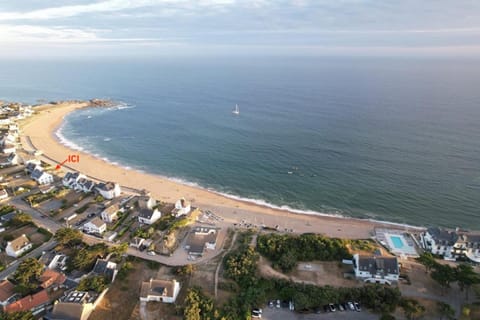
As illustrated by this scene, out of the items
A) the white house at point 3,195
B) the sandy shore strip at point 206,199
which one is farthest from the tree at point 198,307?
the white house at point 3,195

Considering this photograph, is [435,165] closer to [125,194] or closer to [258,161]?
[258,161]

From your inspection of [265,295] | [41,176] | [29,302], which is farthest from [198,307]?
[41,176]

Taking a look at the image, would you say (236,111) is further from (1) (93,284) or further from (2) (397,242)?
(1) (93,284)

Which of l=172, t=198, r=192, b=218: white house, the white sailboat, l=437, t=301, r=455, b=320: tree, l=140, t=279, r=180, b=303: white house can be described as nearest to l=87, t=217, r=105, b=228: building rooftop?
l=172, t=198, r=192, b=218: white house

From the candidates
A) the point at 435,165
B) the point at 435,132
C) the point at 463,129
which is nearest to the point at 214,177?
the point at 435,165

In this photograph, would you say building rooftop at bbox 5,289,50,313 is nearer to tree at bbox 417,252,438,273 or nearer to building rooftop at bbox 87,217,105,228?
building rooftop at bbox 87,217,105,228

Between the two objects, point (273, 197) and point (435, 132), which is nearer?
point (273, 197)

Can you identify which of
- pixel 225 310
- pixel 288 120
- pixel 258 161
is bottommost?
pixel 225 310
